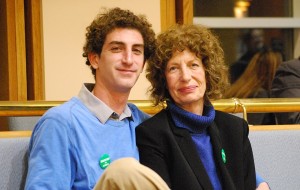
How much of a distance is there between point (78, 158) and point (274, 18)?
3.37 metres

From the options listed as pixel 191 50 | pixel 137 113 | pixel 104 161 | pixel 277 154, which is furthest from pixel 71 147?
pixel 277 154

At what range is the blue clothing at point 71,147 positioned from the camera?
70.2 inches

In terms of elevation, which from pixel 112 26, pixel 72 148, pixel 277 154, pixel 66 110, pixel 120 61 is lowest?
pixel 277 154

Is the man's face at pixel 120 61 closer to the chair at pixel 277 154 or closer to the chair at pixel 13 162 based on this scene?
the chair at pixel 13 162

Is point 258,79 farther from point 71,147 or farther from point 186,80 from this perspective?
point 71,147

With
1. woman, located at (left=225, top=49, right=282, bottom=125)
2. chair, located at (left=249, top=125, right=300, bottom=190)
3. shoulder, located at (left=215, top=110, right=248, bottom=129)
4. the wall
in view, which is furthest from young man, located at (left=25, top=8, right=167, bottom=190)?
woman, located at (left=225, top=49, right=282, bottom=125)

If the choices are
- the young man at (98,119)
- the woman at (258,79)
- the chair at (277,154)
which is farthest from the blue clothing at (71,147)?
the woman at (258,79)

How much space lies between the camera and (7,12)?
348cm

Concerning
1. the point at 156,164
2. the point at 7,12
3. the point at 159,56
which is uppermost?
the point at 7,12

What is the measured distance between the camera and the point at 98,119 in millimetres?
1954

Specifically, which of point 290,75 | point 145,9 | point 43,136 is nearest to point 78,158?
point 43,136

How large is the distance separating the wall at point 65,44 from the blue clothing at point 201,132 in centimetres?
149

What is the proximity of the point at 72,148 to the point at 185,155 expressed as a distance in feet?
1.30

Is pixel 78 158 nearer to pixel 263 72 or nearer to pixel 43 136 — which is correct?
pixel 43 136
